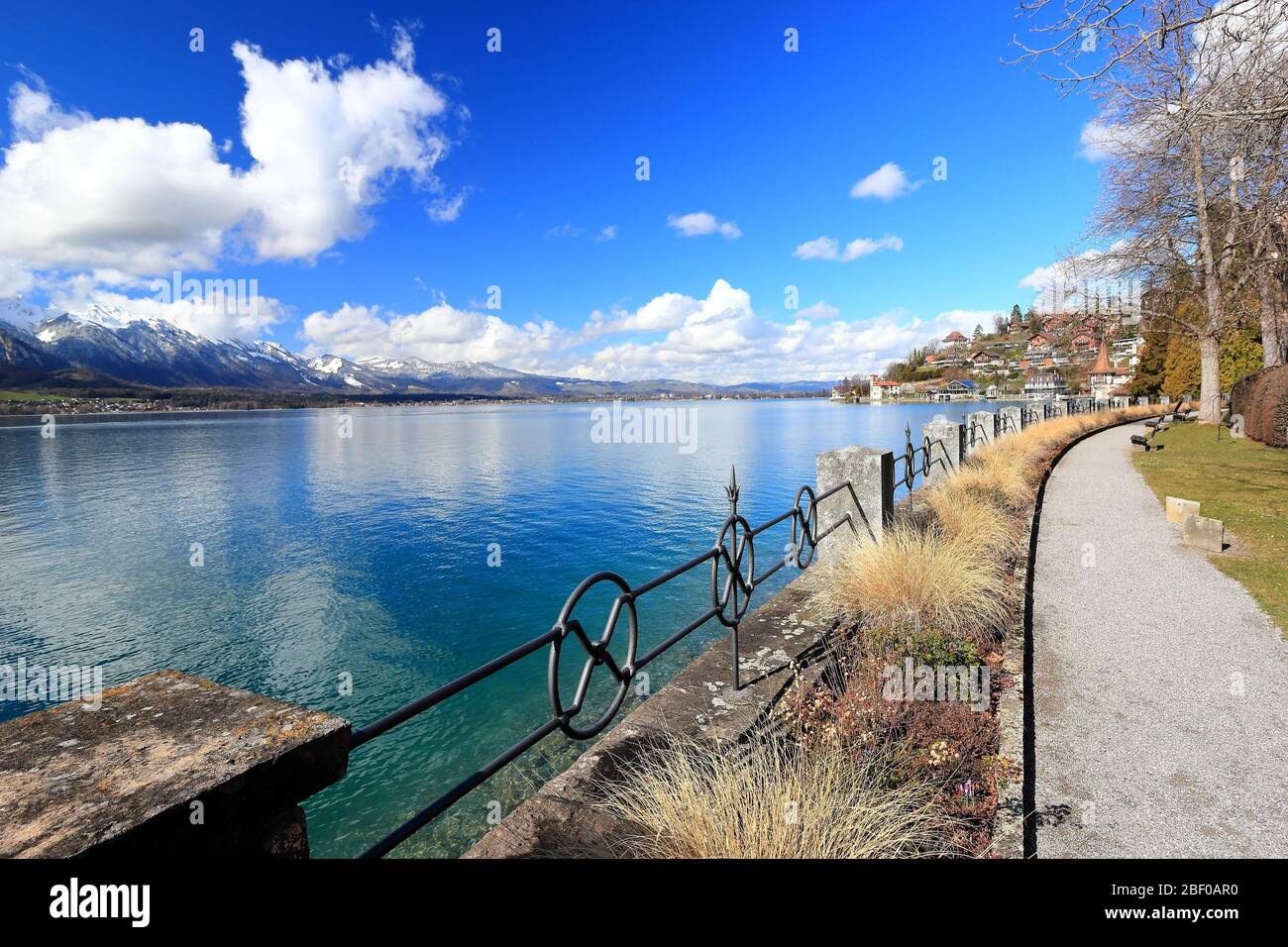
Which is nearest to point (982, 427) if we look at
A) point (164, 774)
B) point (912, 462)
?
point (912, 462)

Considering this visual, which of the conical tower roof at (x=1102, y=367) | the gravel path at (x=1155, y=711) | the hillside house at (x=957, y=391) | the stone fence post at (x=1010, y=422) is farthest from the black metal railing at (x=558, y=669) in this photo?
the hillside house at (x=957, y=391)

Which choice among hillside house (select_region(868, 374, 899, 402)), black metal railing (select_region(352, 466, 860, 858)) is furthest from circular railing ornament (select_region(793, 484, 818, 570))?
hillside house (select_region(868, 374, 899, 402))

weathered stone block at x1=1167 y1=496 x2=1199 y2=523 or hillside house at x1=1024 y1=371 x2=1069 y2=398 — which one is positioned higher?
hillside house at x1=1024 y1=371 x2=1069 y2=398

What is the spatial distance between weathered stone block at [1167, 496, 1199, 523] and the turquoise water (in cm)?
639

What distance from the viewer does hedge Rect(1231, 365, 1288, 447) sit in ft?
59.4

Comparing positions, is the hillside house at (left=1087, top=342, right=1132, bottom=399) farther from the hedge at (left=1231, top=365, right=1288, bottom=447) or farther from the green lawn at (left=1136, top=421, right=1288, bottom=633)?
the green lawn at (left=1136, top=421, right=1288, bottom=633)

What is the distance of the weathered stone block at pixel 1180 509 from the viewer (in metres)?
8.75

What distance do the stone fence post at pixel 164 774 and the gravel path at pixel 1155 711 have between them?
11.4 feet

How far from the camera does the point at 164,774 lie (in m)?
1.48

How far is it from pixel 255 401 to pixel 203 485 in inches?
7358

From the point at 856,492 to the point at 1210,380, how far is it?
95.6 ft

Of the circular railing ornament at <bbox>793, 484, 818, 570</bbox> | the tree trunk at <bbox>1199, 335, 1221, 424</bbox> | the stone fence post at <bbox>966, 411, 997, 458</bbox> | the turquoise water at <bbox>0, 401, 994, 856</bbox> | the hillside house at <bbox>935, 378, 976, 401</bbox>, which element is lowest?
the turquoise water at <bbox>0, 401, 994, 856</bbox>
